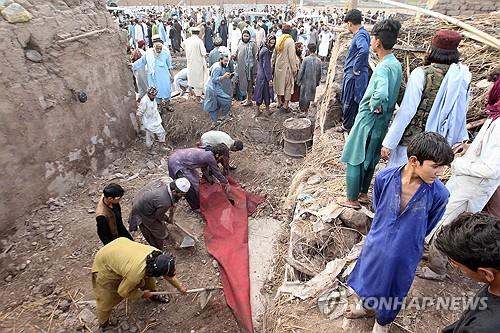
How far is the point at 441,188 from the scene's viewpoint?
2.10 metres

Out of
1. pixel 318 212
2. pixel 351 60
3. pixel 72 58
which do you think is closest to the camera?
pixel 318 212

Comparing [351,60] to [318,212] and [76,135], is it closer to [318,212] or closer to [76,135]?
[318,212]

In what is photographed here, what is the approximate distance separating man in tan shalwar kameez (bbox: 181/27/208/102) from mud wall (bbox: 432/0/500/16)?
4.99 m

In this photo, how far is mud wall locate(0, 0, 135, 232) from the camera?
14.9ft

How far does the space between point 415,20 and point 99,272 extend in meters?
6.63

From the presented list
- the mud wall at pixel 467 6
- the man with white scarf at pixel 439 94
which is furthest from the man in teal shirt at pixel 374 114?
the mud wall at pixel 467 6

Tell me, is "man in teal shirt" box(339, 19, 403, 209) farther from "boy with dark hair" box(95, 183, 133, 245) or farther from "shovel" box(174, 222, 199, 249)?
"boy with dark hair" box(95, 183, 133, 245)

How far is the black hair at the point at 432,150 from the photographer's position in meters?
1.89

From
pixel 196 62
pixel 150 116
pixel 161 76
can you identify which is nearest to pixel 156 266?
pixel 150 116

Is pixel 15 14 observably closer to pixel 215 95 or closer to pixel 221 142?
pixel 221 142

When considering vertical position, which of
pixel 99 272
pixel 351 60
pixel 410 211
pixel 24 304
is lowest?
pixel 24 304

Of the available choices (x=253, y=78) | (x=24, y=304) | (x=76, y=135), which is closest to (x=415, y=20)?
(x=253, y=78)

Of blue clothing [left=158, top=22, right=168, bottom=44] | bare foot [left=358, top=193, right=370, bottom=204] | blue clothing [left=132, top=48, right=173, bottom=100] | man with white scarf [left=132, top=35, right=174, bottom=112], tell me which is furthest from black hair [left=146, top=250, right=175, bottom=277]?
blue clothing [left=158, top=22, right=168, bottom=44]

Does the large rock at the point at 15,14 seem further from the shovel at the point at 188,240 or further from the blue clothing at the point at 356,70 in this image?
the blue clothing at the point at 356,70
